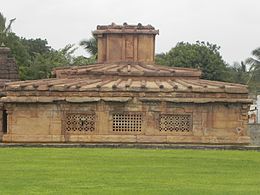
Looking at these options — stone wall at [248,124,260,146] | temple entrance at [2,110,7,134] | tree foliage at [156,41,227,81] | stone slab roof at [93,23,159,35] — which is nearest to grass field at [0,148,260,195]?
temple entrance at [2,110,7,134]

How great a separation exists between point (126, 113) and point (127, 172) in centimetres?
1131

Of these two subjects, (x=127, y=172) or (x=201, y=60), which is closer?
(x=127, y=172)

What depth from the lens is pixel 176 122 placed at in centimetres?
2653

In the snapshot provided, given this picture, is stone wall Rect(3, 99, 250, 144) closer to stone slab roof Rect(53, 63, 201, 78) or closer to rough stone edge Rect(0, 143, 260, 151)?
rough stone edge Rect(0, 143, 260, 151)

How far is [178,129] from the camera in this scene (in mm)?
26516

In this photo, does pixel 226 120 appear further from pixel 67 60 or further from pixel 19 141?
pixel 67 60

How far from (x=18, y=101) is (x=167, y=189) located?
14.7m

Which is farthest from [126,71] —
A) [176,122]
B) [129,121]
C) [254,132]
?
[254,132]

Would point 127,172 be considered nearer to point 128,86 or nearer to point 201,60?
point 128,86

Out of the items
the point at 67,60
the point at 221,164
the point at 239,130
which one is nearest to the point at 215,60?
the point at 67,60

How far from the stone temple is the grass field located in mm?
5560

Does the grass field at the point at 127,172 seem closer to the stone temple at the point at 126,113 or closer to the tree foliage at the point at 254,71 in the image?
the stone temple at the point at 126,113

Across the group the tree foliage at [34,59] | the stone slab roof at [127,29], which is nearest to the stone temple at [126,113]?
the stone slab roof at [127,29]

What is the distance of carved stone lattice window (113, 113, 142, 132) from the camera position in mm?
26344
